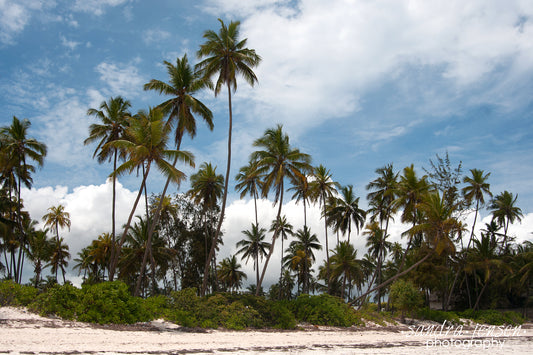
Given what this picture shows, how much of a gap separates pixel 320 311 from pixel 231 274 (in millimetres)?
27770

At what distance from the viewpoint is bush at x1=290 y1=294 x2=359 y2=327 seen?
1944cm

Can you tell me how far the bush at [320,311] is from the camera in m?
19.4

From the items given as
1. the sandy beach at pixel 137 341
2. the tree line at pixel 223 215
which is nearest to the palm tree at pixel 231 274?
the tree line at pixel 223 215

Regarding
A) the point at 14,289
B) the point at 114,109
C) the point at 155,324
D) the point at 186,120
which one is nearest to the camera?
the point at 14,289

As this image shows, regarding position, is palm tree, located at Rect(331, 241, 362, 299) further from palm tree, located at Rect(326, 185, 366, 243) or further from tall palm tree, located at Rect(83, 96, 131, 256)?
tall palm tree, located at Rect(83, 96, 131, 256)

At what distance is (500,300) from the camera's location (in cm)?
4062

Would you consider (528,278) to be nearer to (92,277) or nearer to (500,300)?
(500,300)

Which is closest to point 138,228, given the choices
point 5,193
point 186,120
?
point 5,193

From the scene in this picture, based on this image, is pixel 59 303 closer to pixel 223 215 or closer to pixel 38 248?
pixel 223 215

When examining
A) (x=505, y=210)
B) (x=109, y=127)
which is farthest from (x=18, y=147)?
(x=505, y=210)

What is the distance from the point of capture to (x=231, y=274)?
152 feet

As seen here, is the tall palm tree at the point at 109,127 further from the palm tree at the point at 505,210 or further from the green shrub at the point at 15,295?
the palm tree at the point at 505,210

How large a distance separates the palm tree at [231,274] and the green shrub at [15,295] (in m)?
33.9

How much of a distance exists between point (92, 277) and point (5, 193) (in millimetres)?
11990
